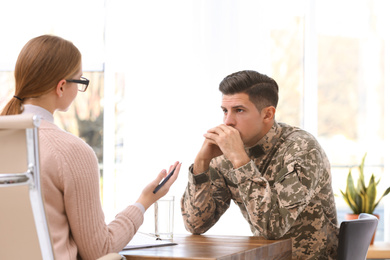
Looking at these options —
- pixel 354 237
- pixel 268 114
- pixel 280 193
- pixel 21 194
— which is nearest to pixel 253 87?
pixel 268 114

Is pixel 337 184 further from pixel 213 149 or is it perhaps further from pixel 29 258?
pixel 29 258

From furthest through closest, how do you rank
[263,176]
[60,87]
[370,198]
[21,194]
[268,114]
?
[370,198], [268,114], [263,176], [60,87], [21,194]

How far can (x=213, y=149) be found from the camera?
232cm

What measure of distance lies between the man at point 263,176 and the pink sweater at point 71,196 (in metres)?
0.73

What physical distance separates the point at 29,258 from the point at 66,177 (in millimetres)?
210

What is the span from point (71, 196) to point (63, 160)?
9 centimetres

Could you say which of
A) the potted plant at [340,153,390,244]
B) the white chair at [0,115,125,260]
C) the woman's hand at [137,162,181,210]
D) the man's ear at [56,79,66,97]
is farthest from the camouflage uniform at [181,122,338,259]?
the potted plant at [340,153,390,244]

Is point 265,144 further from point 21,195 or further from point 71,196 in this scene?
point 21,195

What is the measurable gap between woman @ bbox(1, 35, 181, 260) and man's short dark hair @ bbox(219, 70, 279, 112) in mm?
957

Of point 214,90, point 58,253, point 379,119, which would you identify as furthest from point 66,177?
point 379,119

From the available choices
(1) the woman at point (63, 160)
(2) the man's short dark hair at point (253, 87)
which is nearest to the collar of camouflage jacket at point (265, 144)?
(2) the man's short dark hair at point (253, 87)

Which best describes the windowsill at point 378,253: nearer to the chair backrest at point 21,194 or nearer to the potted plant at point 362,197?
the potted plant at point 362,197

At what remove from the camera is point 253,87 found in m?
2.40

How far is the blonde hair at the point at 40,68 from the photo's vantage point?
1.44m
